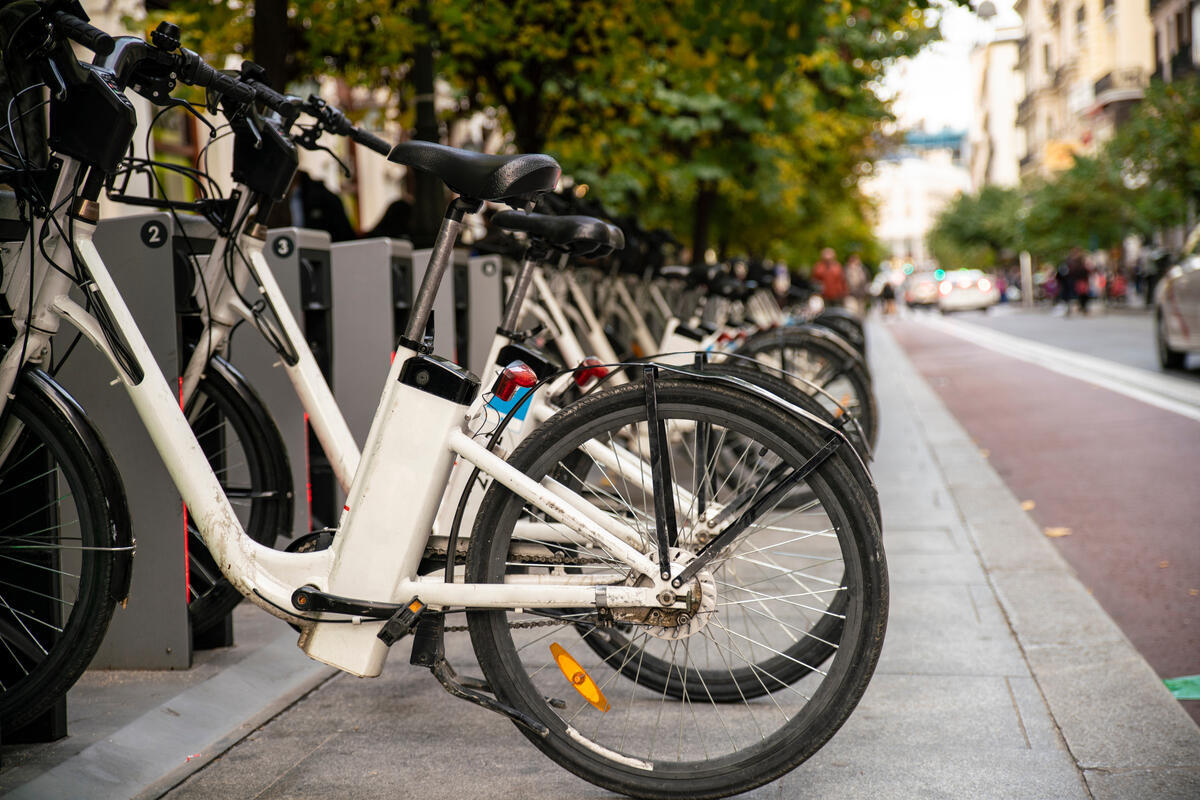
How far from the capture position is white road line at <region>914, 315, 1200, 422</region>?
11.3 meters

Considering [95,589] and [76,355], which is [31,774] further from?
[76,355]

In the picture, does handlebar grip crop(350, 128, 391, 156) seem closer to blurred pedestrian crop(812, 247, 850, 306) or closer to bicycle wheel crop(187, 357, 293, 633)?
bicycle wheel crop(187, 357, 293, 633)

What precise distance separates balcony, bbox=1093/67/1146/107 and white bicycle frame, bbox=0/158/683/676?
2310 inches

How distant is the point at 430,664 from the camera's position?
2766 mm

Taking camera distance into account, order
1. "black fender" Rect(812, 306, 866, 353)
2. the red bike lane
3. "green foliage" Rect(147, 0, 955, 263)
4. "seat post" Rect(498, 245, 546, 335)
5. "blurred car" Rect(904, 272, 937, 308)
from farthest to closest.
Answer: "blurred car" Rect(904, 272, 937, 308), "black fender" Rect(812, 306, 866, 353), "green foliage" Rect(147, 0, 955, 263), the red bike lane, "seat post" Rect(498, 245, 546, 335)

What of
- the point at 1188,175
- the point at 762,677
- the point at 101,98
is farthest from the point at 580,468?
the point at 1188,175

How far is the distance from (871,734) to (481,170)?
1.72 meters

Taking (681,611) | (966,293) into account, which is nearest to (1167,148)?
(966,293)

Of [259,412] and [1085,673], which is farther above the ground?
[259,412]

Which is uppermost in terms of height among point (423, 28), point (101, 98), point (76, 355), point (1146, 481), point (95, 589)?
point (423, 28)

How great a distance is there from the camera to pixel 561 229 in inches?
137

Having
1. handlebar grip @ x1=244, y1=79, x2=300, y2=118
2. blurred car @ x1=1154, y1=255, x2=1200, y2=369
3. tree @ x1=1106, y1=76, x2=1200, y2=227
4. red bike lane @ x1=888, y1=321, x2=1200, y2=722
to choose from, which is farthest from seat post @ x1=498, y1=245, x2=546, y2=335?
tree @ x1=1106, y1=76, x2=1200, y2=227

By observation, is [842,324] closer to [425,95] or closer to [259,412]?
[425,95]

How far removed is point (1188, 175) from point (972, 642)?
30295 mm
